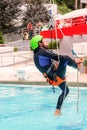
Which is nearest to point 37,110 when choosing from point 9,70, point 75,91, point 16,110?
point 16,110

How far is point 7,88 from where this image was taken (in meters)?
17.3

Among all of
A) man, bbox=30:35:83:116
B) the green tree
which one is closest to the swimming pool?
man, bbox=30:35:83:116

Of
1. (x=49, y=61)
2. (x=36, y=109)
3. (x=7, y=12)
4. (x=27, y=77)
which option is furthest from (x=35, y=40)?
(x=7, y=12)

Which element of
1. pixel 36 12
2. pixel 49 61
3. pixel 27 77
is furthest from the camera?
pixel 36 12

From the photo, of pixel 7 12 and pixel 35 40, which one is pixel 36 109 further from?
pixel 7 12

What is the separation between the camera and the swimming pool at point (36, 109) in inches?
432

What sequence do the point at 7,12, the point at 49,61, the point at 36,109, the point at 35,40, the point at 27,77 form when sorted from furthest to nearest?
the point at 7,12 < the point at 27,77 < the point at 36,109 < the point at 49,61 < the point at 35,40

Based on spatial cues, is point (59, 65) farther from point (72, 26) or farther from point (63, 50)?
point (63, 50)

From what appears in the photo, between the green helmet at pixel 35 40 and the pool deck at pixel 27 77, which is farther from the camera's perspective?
the pool deck at pixel 27 77

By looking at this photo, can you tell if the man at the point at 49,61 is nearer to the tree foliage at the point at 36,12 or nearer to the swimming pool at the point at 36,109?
the swimming pool at the point at 36,109

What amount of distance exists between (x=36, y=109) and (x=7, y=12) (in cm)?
2416

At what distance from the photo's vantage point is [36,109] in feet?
43.7

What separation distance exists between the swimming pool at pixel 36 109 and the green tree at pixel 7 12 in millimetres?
19624

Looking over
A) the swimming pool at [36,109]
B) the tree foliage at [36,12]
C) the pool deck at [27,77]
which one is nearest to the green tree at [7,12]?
the tree foliage at [36,12]
